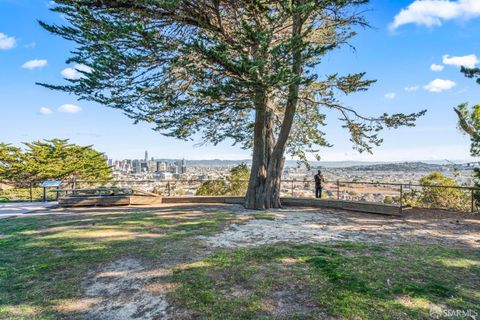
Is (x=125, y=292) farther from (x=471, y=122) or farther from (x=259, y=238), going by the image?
(x=471, y=122)

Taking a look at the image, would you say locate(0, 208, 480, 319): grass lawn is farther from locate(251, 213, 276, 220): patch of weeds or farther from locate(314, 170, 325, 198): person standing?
locate(314, 170, 325, 198): person standing

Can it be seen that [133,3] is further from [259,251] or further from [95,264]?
[259,251]

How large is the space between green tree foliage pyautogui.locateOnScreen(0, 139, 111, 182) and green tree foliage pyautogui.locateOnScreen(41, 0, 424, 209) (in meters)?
13.9

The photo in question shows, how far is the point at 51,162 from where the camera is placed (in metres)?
22.3

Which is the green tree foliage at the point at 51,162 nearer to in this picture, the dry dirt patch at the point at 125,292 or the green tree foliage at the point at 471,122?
the dry dirt patch at the point at 125,292

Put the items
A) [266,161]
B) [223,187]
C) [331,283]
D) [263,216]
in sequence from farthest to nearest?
[223,187] → [266,161] → [263,216] → [331,283]

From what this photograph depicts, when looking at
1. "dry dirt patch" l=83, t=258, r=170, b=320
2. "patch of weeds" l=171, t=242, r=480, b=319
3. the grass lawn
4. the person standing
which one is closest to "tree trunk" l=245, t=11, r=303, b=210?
the person standing

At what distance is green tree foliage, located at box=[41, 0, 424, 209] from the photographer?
24.3 ft

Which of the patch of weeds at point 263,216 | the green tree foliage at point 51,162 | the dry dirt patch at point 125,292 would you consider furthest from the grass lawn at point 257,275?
the green tree foliage at point 51,162

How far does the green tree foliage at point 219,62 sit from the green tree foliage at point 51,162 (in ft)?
45.5

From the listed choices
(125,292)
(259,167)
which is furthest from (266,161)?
(125,292)

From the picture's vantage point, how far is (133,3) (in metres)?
8.13

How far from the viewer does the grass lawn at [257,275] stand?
3.22 metres

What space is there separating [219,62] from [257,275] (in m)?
5.92
